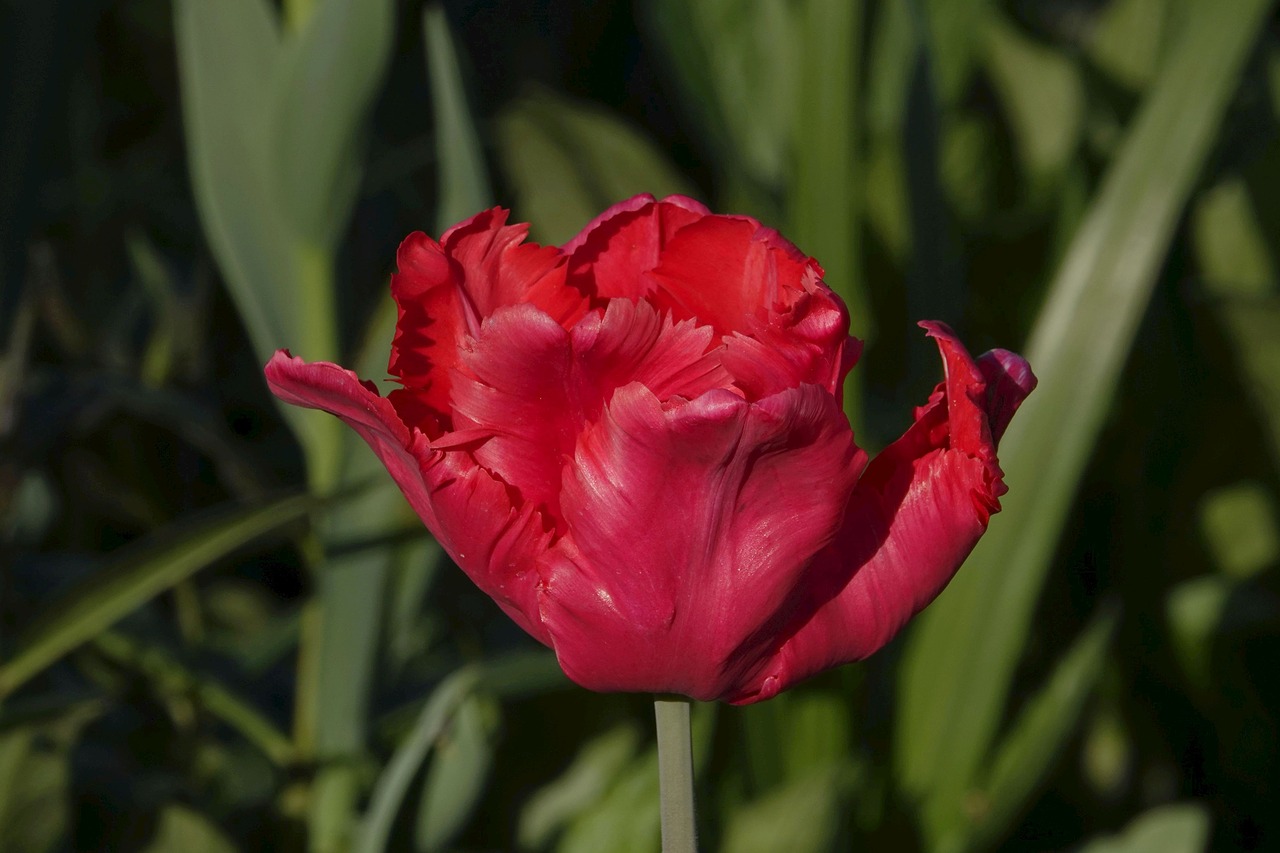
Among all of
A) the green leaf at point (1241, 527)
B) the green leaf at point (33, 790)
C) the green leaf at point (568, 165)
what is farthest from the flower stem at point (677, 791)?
the green leaf at point (1241, 527)

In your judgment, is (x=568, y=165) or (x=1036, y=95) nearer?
(x=568, y=165)

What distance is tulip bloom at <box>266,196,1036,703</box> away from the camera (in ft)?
0.63

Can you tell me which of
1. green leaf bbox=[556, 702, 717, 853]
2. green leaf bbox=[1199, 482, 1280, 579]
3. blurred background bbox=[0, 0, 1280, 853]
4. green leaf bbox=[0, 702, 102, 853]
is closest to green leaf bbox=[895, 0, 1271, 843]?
blurred background bbox=[0, 0, 1280, 853]

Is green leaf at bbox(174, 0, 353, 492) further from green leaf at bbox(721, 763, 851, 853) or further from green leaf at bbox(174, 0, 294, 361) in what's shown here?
green leaf at bbox(721, 763, 851, 853)

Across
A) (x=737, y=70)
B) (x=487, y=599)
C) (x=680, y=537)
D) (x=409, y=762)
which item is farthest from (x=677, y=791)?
(x=737, y=70)

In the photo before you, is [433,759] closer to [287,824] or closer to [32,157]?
[287,824]

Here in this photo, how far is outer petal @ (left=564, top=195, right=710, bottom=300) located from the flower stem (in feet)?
0.25

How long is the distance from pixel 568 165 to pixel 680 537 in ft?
1.55

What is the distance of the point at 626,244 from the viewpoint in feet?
0.79

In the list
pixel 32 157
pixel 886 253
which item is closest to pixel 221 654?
pixel 32 157

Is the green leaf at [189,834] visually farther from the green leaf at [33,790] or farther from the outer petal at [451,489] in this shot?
the outer petal at [451,489]

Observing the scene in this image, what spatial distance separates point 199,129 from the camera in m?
0.48

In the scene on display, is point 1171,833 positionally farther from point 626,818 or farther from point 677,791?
point 677,791

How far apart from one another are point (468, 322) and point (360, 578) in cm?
29
